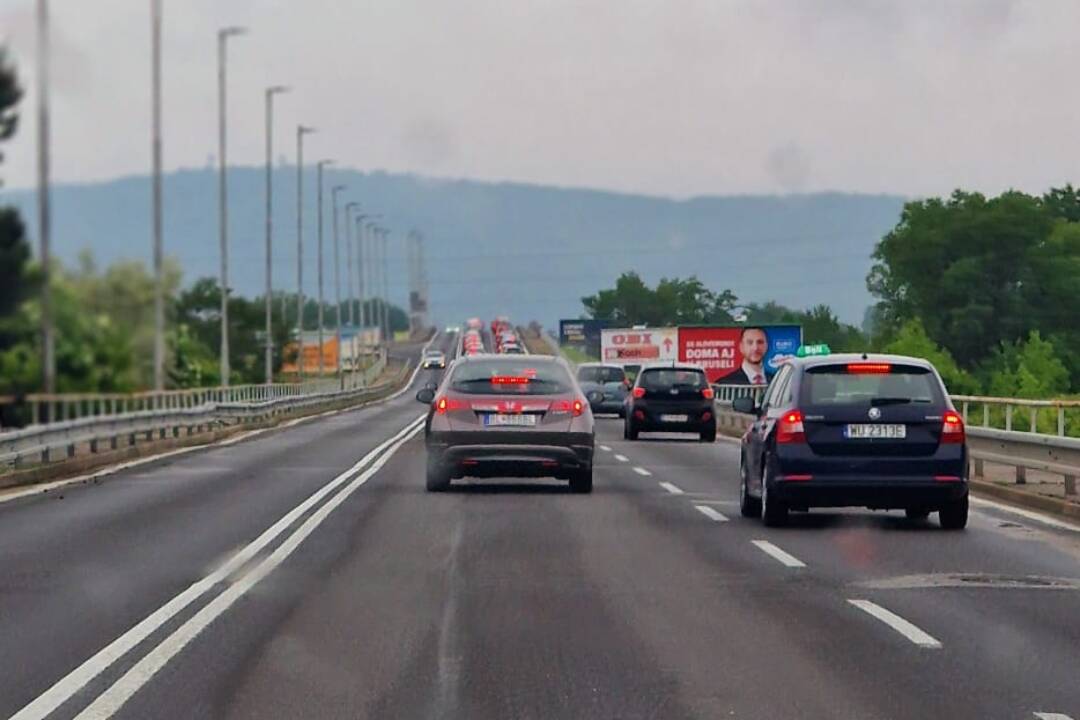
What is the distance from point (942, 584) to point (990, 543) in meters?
3.36

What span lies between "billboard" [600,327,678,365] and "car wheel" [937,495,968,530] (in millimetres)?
42226

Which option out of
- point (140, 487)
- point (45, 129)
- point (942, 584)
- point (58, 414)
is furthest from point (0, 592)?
point (58, 414)

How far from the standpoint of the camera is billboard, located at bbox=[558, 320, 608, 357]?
63.9 meters

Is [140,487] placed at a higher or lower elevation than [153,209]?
lower

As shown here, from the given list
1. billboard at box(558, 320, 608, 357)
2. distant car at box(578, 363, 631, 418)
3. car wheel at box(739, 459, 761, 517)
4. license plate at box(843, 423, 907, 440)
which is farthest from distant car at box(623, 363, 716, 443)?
license plate at box(843, 423, 907, 440)

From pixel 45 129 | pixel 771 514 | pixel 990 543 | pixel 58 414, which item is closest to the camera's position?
pixel 990 543

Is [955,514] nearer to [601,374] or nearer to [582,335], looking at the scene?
[601,374]

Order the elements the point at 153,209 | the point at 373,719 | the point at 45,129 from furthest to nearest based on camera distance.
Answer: the point at 153,209 < the point at 45,129 < the point at 373,719

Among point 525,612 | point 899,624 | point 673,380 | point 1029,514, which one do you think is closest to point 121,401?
point 673,380

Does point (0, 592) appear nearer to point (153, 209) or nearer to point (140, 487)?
point (140, 487)

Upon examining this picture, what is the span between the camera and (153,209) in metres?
53.1

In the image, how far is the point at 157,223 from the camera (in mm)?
52750

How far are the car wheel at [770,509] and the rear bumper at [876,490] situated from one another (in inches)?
7.9

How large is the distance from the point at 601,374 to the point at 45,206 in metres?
34.2
